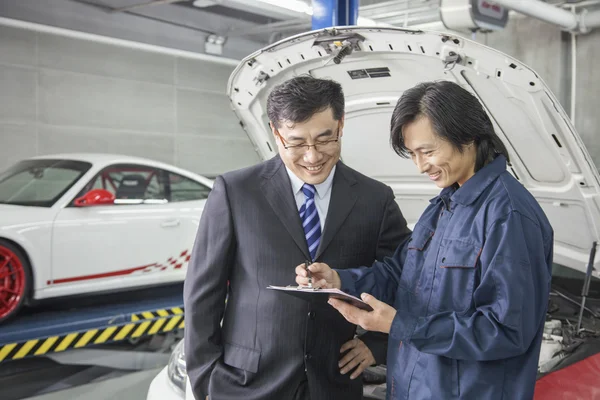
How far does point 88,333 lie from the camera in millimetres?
4301

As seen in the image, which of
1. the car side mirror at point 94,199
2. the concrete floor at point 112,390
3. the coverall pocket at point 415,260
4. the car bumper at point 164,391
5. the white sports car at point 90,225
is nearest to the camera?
the coverall pocket at point 415,260

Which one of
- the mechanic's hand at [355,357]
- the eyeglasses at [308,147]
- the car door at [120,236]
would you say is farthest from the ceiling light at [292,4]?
the mechanic's hand at [355,357]

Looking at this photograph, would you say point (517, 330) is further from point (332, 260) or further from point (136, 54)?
point (136, 54)

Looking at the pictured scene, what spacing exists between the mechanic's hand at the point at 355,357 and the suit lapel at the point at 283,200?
1.09 feet

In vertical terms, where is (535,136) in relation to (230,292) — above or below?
above

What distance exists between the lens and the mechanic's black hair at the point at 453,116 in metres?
1.38

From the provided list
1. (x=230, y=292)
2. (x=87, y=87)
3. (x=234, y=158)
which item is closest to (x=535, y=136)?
(x=230, y=292)

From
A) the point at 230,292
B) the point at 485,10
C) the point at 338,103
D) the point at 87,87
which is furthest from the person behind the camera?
the point at 87,87

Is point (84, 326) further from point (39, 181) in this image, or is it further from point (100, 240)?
point (39, 181)

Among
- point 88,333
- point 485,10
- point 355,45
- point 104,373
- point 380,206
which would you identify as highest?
point 485,10

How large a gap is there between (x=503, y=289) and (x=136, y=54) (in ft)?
29.0

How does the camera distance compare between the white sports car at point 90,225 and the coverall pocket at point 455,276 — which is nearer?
the coverall pocket at point 455,276

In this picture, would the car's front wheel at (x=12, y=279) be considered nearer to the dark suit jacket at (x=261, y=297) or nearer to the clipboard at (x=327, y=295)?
the dark suit jacket at (x=261, y=297)

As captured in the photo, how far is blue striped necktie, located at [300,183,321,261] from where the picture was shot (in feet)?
5.79
